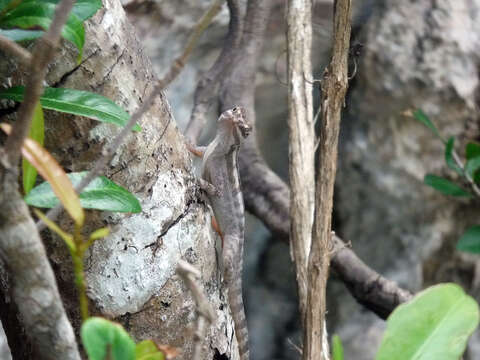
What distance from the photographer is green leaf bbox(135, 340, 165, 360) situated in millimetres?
795

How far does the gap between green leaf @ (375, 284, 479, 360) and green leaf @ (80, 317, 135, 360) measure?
43 cm

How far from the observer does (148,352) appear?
80cm

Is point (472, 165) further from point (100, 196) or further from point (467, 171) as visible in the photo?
point (100, 196)

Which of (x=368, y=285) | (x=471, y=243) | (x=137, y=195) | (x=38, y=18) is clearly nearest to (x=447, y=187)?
(x=471, y=243)

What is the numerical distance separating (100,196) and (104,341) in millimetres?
289

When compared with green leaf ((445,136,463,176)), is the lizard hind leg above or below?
below

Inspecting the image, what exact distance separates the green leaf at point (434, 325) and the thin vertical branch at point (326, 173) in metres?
0.58

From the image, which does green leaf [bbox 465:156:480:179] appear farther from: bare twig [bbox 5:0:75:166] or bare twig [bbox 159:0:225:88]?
bare twig [bbox 5:0:75:166]

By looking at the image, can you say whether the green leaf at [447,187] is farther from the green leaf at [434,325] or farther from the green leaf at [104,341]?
the green leaf at [104,341]

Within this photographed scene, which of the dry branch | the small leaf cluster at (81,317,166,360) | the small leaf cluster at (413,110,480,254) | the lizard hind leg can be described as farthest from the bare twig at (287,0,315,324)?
the small leaf cluster at (81,317,166,360)

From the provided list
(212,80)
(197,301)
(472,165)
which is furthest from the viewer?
(212,80)

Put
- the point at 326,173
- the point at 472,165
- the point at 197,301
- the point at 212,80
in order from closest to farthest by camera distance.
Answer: the point at 197,301 < the point at 326,173 < the point at 472,165 < the point at 212,80

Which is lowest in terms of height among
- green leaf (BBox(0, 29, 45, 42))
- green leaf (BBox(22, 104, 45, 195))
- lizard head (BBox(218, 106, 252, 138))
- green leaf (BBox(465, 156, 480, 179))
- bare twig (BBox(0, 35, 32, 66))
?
green leaf (BBox(22, 104, 45, 195))

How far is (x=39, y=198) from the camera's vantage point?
33.3 inches
